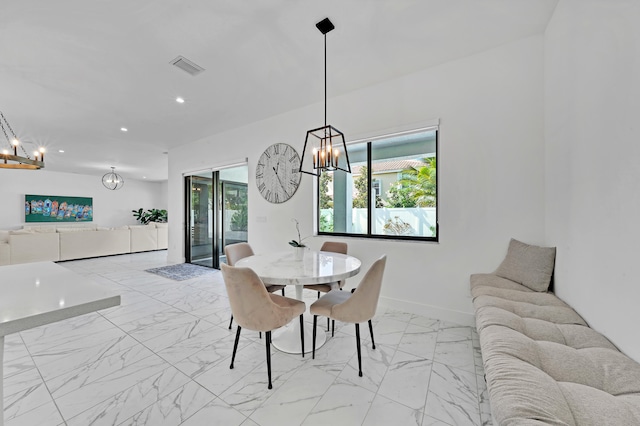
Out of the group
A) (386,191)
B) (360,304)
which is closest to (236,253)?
(360,304)

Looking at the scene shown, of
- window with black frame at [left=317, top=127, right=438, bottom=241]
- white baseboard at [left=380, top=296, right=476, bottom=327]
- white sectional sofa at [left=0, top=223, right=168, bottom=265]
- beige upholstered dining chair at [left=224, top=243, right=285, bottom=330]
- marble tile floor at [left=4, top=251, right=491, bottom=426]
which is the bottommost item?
marble tile floor at [left=4, top=251, right=491, bottom=426]

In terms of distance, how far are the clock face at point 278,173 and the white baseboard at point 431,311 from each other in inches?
81.6

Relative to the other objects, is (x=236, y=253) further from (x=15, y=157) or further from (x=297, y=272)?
(x=15, y=157)

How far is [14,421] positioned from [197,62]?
3064 mm

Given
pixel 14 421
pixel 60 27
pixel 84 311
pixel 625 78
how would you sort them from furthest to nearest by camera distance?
pixel 60 27, pixel 14 421, pixel 625 78, pixel 84 311

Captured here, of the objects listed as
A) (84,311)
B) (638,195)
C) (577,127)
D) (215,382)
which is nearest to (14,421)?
(215,382)

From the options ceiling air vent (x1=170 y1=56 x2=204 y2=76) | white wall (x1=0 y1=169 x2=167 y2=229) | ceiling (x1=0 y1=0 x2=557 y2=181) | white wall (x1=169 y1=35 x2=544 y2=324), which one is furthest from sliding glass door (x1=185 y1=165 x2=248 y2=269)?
white wall (x1=0 y1=169 x2=167 y2=229)

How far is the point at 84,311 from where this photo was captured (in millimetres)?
930

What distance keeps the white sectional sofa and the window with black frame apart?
6.56m

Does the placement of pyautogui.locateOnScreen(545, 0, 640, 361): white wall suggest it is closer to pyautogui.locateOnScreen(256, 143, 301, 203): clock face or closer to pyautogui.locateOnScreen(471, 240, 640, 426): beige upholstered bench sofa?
pyautogui.locateOnScreen(471, 240, 640, 426): beige upholstered bench sofa

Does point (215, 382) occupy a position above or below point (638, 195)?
below

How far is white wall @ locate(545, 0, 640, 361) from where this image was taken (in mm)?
1202

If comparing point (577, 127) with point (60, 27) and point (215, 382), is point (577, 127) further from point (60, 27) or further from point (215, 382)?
point (60, 27)

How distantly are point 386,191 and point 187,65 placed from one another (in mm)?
2688
